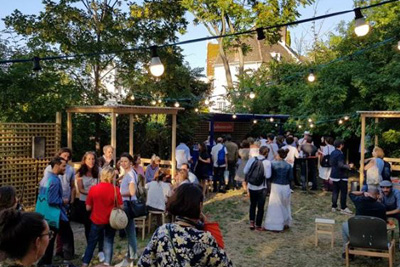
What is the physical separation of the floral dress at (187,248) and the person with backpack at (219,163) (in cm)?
917

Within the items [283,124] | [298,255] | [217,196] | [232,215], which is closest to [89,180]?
[298,255]

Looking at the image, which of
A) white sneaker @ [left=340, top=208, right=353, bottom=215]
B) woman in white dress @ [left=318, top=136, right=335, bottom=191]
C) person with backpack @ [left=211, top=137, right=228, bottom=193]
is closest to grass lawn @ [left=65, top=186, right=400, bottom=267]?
white sneaker @ [left=340, top=208, right=353, bottom=215]

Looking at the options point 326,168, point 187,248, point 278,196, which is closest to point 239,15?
point 326,168

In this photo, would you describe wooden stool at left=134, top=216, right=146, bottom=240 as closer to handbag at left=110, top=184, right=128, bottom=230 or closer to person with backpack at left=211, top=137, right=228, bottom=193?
handbag at left=110, top=184, right=128, bottom=230

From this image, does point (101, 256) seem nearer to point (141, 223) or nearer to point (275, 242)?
point (141, 223)

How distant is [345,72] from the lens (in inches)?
598

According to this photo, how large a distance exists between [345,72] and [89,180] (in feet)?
38.5

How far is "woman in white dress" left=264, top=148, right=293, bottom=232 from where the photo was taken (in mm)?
8039

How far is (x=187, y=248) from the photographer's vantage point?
2646 millimetres

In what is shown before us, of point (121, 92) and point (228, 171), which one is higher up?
point (121, 92)

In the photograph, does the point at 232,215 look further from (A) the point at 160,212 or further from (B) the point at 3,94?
A: (B) the point at 3,94

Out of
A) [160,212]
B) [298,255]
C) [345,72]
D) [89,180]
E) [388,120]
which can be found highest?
[345,72]

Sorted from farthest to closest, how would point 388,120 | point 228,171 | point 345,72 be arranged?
1. point 345,72
2. point 388,120
3. point 228,171

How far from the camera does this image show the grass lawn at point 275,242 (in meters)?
6.58
